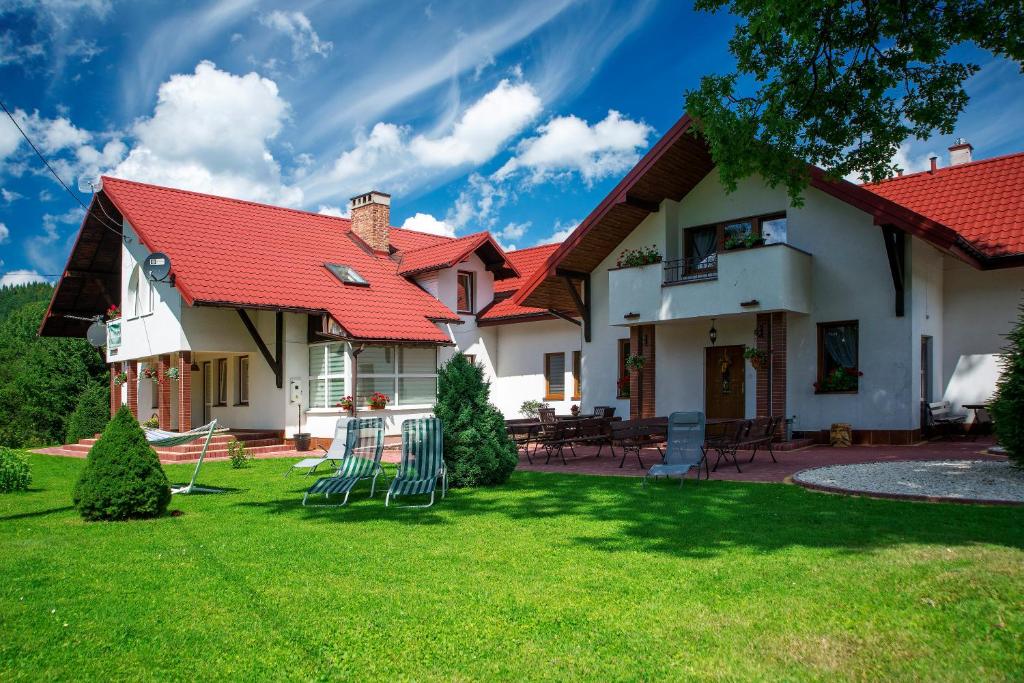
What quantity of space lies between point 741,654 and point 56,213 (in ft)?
93.4

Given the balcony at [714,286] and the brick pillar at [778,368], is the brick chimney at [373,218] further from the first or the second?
the brick pillar at [778,368]

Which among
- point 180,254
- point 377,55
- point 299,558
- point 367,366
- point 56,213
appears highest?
point 377,55

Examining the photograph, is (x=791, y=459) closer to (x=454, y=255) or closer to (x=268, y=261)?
(x=454, y=255)

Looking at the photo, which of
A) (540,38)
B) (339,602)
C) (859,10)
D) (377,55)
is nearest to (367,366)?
(377,55)

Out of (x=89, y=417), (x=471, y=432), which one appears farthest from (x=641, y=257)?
(x=89, y=417)

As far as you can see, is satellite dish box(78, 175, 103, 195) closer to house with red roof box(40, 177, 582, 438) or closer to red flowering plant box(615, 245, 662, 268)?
house with red roof box(40, 177, 582, 438)

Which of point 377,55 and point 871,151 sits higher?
point 377,55

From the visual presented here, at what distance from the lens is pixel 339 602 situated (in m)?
5.25

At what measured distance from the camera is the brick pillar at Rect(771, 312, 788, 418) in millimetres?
15922

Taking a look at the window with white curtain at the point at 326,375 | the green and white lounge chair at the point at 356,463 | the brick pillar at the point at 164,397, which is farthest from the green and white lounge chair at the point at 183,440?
the brick pillar at the point at 164,397

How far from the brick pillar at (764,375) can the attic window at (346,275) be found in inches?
423

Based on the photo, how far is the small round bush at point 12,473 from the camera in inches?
461

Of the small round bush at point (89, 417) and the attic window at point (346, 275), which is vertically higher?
the attic window at point (346, 275)

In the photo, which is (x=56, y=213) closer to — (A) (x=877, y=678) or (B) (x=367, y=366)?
(B) (x=367, y=366)
